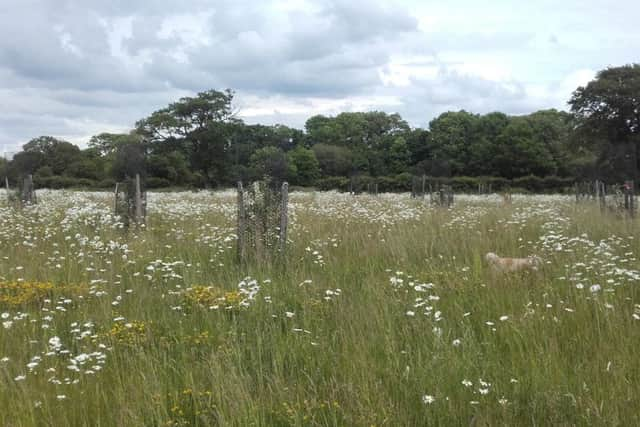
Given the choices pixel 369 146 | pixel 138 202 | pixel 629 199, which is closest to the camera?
pixel 138 202

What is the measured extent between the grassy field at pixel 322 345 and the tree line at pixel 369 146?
621 inches

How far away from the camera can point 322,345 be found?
4.09m

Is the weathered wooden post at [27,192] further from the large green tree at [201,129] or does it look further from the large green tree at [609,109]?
the large green tree at [201,129]

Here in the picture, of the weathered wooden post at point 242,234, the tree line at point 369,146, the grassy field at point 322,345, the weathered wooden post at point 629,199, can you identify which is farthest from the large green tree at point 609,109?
the weathered wooden post at point 242,234

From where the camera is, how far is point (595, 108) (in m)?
34.3

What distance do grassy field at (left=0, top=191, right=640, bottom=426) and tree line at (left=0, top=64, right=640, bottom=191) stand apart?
1577 cm

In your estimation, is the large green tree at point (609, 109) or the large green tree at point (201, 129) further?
the large green tree at point (201, 129)

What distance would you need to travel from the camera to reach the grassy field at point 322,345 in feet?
10.4

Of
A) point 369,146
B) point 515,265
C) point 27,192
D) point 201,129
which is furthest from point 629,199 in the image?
point 369,146

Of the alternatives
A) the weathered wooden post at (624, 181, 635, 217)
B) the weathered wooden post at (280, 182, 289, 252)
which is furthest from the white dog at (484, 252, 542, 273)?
the weathered wooden post at (624, 181, 635, 217)

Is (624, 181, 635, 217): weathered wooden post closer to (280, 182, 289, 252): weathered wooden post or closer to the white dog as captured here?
the white dog

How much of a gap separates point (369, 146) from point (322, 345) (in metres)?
91.8

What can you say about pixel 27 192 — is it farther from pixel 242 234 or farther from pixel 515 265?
pixel 515 265

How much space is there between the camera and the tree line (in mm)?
34062
